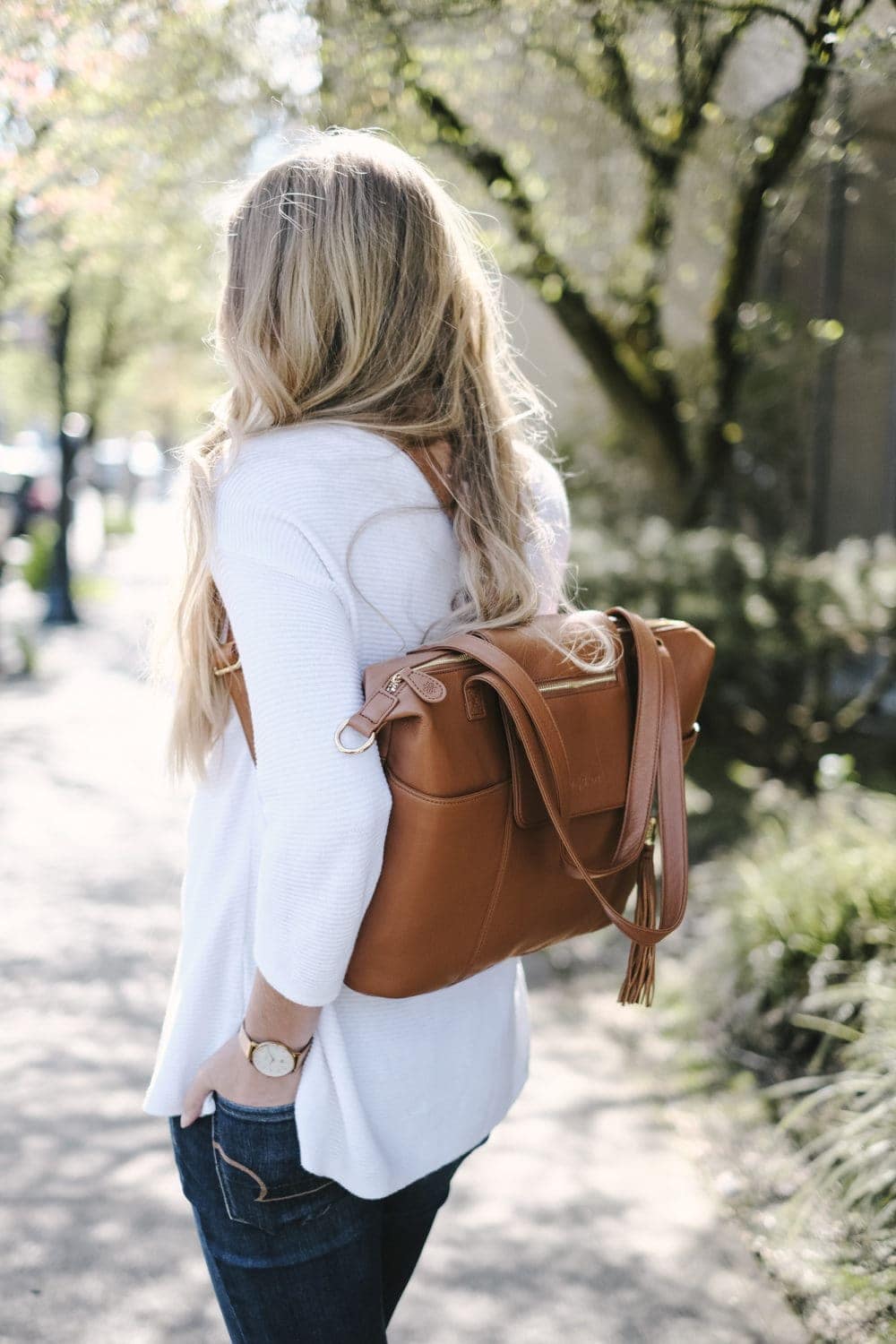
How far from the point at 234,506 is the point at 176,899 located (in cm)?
419

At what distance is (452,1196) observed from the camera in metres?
3.13

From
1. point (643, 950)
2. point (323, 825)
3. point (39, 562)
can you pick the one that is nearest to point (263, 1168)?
point (323, 825)

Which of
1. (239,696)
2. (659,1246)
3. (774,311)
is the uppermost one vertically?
(774,311)

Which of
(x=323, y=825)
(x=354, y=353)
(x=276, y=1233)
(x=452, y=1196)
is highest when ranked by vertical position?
(x=354, y=353)

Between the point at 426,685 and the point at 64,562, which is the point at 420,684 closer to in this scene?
the point at 426,685

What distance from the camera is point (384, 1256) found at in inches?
67.4

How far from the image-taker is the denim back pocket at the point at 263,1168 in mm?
1404

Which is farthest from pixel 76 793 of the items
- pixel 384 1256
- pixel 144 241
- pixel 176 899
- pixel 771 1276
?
pixel 384 1256

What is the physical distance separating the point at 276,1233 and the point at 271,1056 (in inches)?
8.7

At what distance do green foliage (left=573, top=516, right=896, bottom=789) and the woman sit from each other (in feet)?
15.5

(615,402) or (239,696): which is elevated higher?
(615,402)

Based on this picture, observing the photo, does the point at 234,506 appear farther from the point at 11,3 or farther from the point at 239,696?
the point at 11,3

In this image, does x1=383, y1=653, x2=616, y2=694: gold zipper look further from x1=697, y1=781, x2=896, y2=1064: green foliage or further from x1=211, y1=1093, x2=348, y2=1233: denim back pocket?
x1=697, y1=781, x2=896, y2=1064: green foliage

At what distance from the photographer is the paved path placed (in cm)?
260
